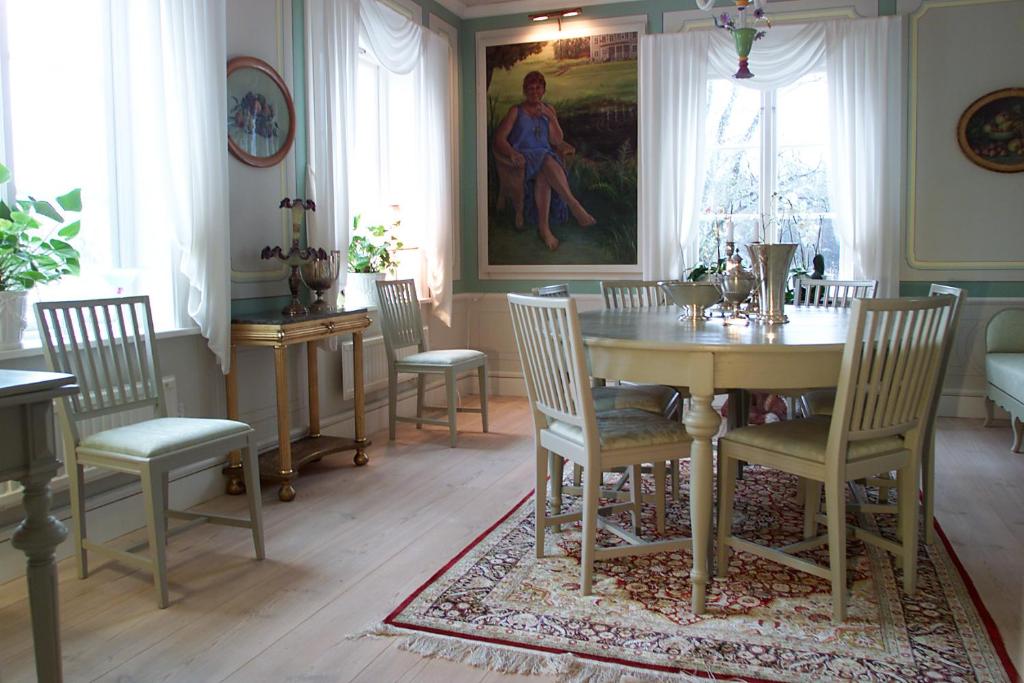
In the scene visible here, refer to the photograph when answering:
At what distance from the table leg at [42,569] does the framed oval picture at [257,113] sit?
2.47 m

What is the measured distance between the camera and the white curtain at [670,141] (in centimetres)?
557

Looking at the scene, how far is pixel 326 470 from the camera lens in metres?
4.13

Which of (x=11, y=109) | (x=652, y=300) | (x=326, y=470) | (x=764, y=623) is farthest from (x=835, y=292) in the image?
(x=11, y=109)

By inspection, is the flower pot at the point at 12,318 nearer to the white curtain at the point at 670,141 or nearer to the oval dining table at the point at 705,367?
the oval dining table at the point at 705,367

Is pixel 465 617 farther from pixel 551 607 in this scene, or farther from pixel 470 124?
pixel 470 124

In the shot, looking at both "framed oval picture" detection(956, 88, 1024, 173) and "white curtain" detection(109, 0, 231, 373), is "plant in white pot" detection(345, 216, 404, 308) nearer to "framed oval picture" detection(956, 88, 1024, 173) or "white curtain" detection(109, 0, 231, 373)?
"white curtain" detection(109, 0, 231, 373)

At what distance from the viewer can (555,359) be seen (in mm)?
2514

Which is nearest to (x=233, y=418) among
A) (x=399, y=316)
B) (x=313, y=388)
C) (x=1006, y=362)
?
(x=313, y=388)

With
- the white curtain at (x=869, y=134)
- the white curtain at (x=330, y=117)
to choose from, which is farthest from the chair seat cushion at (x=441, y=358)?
the white curtain at (x=869, y=134)

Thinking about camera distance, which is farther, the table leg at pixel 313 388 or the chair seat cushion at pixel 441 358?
the chair seat cushion at pixel 441 358

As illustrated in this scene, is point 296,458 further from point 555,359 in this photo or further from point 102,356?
point 555,359

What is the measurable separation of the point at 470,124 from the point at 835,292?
3.13 meters

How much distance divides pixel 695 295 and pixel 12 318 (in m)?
2.33

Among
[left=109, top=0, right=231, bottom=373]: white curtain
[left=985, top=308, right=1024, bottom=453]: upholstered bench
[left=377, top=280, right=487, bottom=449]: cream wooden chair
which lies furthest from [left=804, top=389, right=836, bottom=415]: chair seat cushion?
[left=109, top=0, right=231, bottom=373]: white curtain
